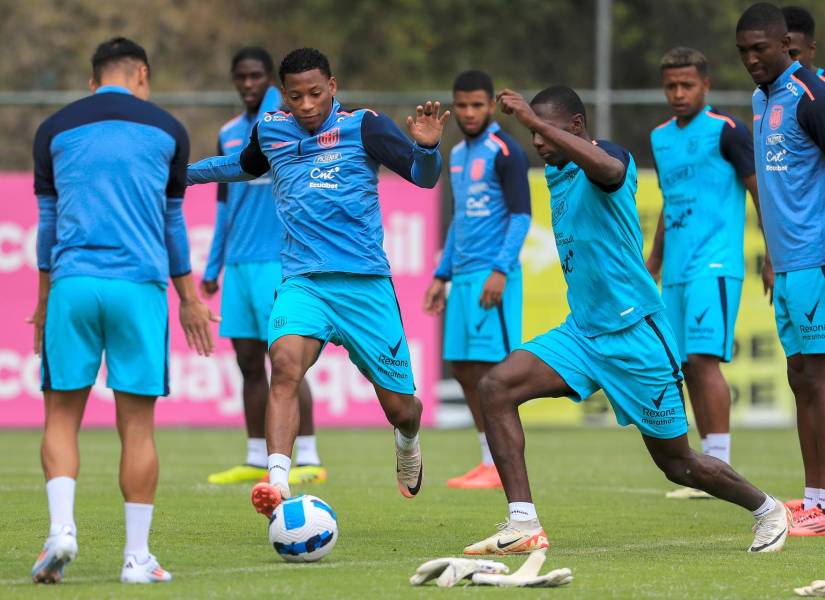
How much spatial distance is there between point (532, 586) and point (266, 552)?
165 cm

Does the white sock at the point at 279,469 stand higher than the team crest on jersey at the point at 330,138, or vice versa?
the team crest on jersey at the point at 330,138

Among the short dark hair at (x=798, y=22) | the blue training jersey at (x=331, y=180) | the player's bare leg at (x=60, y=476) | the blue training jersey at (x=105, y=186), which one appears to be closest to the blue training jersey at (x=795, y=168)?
the short dark hair at (x=798, y=22)

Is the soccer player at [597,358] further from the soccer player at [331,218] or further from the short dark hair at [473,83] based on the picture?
the short dark hair at [473,83]

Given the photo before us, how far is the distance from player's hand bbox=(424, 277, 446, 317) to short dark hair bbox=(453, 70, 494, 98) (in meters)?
1.50

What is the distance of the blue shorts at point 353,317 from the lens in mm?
8258

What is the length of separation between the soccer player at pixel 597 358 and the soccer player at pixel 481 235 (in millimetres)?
3644

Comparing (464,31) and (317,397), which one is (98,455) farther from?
(464,31)

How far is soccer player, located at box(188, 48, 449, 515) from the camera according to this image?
8320 mm

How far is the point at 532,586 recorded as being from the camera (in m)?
6.52

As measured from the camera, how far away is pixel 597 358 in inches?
303

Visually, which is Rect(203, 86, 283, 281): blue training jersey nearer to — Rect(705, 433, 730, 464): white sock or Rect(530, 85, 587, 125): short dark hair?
Rect(705, 433, 730, 464): white sock

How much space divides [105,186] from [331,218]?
78.5 inches

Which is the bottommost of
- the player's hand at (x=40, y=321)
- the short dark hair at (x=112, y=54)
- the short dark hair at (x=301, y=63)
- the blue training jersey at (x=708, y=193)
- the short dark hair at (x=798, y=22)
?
Result: the player's hand at (x=40, y=321)

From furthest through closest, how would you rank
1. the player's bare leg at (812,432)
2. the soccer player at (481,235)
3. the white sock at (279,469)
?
the soccer player at (481,235) < the player's bare leg at (812,432) < the white sock at (279,469)
